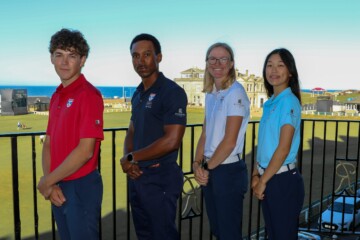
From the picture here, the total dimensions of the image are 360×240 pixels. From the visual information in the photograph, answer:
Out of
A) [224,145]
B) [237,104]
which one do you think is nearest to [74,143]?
[224,145]

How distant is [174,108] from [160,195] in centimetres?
60

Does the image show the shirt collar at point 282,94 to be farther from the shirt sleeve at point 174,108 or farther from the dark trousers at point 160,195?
the dark trousers at point 160,195

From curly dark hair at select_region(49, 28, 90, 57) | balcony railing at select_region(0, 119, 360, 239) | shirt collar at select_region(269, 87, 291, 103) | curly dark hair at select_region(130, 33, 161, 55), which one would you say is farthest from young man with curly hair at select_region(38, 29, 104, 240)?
shirt collar at select_region(269, 87, 291, 103)

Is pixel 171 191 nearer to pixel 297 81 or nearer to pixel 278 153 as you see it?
pixel 278 153

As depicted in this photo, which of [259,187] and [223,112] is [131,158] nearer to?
[223,112]

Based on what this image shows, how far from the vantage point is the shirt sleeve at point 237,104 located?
8.00 feet

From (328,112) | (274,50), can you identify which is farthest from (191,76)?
(274,50)

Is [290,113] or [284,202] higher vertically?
[290,113]

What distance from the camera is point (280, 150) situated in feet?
7.61

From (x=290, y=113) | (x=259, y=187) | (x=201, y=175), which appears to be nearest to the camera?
(x=290, y=113)

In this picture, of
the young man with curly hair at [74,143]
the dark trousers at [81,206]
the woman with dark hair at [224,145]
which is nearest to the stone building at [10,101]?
the woman with dark hair at [224,145]

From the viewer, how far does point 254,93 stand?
7056 centimetres

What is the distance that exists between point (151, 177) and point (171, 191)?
17 cm

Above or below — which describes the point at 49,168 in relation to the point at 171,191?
above
